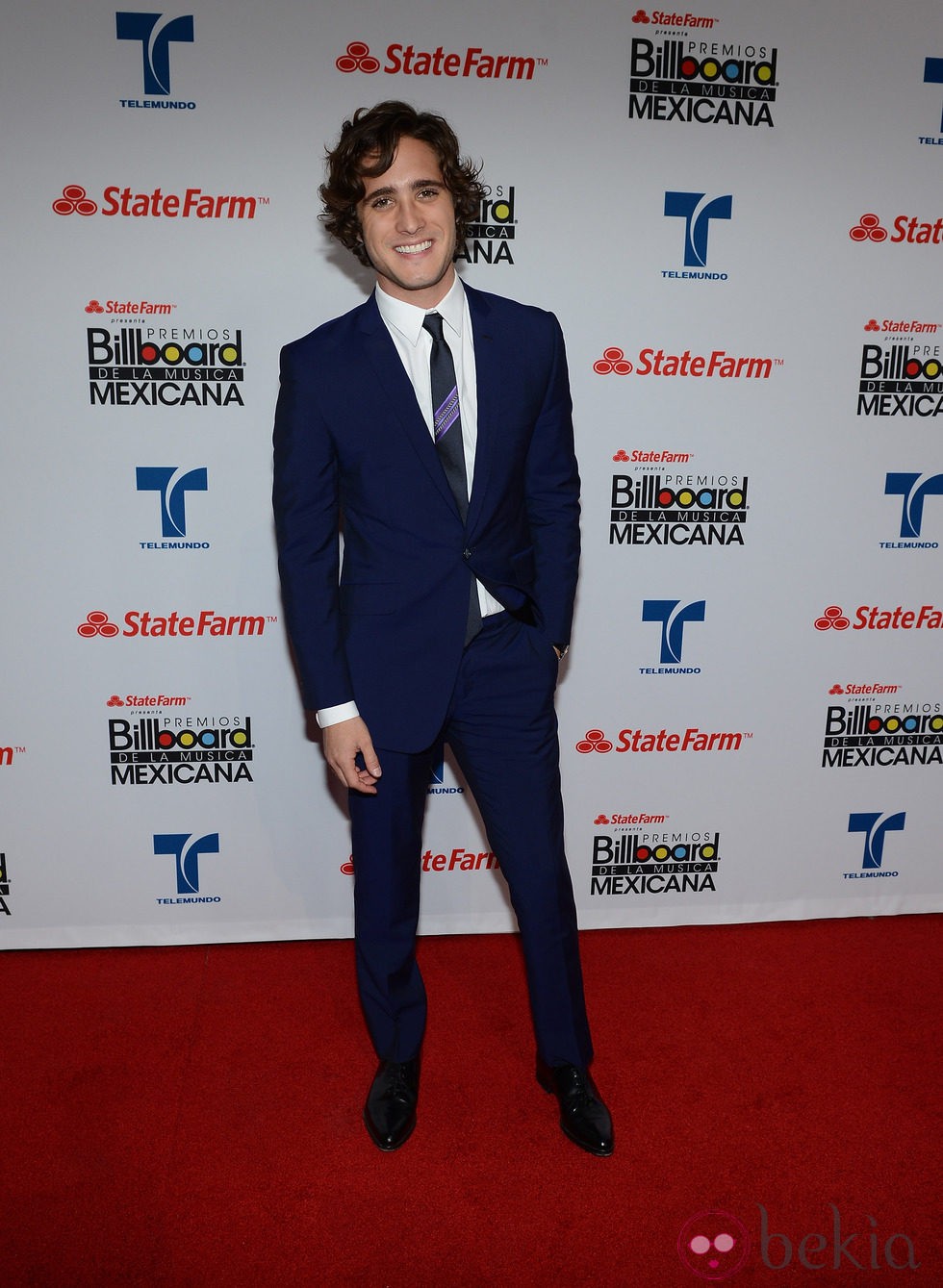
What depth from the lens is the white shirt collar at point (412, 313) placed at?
2002 mm

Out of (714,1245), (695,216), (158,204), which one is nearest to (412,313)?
(158,204)

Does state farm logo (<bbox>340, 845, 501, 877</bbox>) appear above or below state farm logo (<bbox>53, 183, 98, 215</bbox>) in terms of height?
below

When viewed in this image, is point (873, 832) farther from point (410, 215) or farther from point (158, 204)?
point (158, 204)

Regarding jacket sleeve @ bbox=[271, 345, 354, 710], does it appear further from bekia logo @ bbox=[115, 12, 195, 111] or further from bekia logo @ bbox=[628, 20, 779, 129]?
bekia logo @ bbox=[628, 20, 779, 129]

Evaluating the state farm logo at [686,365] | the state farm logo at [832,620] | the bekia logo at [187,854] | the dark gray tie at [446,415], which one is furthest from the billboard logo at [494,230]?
the bekia logo at [187,854]

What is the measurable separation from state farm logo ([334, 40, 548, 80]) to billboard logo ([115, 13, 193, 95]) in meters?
0.37

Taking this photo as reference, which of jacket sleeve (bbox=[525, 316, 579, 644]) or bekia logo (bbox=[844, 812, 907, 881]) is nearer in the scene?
jacket sleeve (bbox=[525, 316, 579, 644])

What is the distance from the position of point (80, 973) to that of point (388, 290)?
2.02 meters

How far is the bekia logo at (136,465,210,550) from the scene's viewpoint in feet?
8.49

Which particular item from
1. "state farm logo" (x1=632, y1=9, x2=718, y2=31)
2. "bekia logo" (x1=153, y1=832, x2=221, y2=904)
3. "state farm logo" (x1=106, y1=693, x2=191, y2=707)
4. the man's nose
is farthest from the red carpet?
"state farm logo" (x1=632, y1=9, x2=718, y2=31)

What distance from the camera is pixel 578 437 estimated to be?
8.69ft

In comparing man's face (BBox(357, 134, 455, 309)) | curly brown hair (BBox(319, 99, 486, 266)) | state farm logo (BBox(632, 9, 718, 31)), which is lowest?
man's face (BBox(357, 134, 455, 309))

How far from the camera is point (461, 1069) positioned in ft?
7.70

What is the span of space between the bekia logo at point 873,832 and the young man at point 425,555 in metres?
1.31
